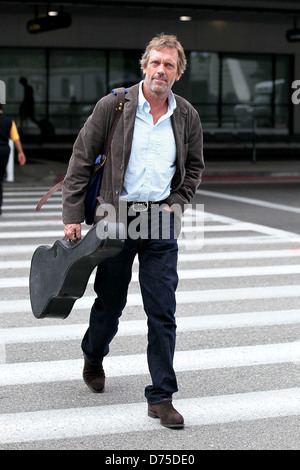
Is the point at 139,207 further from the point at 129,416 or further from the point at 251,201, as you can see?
the point at 251,201

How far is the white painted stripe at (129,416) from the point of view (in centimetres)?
483

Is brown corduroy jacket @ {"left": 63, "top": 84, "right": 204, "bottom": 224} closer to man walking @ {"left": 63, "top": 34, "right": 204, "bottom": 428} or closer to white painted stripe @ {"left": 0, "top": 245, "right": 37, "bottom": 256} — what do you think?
man walking @ {"left": 63, "top": 34, "right": 204, "bottom": 428}

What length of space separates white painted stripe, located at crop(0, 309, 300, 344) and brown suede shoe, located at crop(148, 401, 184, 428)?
6.43ft

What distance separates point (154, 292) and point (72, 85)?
2602cm

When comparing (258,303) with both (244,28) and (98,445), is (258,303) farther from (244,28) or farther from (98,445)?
(244,28)

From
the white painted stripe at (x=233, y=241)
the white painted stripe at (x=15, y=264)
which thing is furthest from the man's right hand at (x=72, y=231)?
the white painted stripe at (x=233, y=241)

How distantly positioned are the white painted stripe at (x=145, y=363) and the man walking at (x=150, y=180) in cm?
97

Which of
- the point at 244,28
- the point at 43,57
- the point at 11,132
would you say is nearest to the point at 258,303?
the point at 11,132

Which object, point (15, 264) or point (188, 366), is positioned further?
point (15, 264)

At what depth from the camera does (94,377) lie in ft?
18.1

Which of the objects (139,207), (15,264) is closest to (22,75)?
(15,264)

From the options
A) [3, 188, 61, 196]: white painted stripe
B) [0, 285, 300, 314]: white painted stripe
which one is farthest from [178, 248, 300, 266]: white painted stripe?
[3, 188, 61, 196]: white painted stripe

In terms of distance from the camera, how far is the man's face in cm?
496

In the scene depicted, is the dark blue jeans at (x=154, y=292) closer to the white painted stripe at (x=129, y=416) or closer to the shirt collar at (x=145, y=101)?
the white painted stripe at (x=129, y=416)
